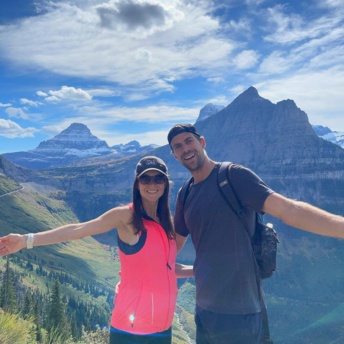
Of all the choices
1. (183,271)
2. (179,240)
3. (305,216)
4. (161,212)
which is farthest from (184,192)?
(305,216)

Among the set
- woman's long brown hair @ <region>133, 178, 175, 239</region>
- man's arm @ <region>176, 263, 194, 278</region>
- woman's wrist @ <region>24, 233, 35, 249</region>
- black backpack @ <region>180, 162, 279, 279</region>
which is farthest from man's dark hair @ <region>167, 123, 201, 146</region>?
woman's wrist @ <region>24, 233, 35, 249</region>

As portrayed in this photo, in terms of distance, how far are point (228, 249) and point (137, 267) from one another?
211 cm

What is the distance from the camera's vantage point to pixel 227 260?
804 centimetres

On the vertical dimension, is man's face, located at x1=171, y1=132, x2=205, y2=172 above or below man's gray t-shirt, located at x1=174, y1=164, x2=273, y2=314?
above

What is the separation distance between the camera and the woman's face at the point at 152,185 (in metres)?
9.23

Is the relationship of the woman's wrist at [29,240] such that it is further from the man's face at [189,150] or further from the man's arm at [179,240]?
the man's face at [189,150]

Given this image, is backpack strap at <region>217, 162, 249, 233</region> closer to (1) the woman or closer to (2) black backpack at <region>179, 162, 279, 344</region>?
(2) black backpack at <region>179, 162, 279, 344</region>

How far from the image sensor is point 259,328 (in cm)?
793

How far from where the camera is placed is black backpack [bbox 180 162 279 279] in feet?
26.4

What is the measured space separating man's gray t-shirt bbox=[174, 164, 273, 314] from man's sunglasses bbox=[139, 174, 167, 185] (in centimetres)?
139

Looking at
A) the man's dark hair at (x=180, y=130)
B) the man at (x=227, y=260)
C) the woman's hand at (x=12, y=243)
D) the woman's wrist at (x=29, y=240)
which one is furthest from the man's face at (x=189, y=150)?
the woman's hand at (x=12, y=243)

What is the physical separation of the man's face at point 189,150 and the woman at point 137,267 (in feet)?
5.32

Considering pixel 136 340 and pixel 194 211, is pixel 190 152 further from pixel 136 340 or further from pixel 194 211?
pixel 136 340

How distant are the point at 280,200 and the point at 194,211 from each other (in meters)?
2.03
